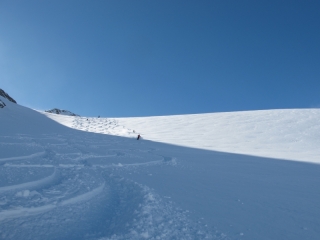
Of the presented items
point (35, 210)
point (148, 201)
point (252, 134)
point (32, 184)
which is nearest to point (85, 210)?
point (35, 210)

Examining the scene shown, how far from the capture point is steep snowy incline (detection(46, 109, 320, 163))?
623 cm

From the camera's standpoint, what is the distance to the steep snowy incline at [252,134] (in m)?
6.23

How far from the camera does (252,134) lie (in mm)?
8477

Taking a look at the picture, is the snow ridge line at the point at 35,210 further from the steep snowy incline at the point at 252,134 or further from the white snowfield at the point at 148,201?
the steep snowy incline at the point at 252,134

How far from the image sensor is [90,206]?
1.70 m

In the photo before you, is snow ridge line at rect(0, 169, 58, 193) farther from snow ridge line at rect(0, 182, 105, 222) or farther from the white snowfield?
snow ridge line at rect(0, 182, 105, 222)

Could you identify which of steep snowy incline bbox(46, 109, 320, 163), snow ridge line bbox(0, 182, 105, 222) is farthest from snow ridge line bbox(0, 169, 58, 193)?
steep snowy incline bbox(46, 109, 320, 163)

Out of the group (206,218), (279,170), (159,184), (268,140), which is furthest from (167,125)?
(206,218)

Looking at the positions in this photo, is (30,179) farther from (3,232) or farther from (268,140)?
(268,140)

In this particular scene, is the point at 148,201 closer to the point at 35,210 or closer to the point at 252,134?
the point at 35,210

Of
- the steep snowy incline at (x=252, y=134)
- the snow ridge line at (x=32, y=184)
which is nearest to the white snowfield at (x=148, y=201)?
the snow ridge line at (x=32, y=184)

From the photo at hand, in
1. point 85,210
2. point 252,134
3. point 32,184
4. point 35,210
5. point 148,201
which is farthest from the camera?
point 252,134

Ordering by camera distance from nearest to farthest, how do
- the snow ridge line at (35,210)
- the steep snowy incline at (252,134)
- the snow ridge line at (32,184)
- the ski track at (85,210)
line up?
the ski track at (85,210) → the snow ridge line at (35,210) → the snow ridge line at (32,184) → the steep snowy incline at (252,134)

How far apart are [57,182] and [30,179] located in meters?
0.31
